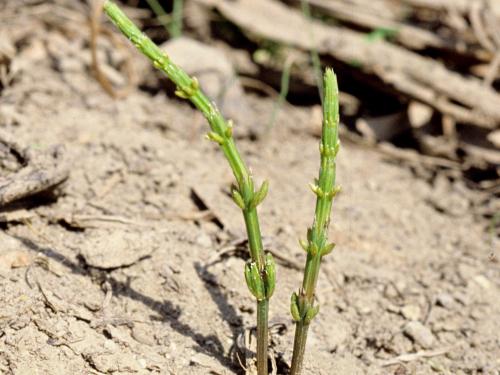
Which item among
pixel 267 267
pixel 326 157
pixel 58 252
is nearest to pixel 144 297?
pixel 58 252

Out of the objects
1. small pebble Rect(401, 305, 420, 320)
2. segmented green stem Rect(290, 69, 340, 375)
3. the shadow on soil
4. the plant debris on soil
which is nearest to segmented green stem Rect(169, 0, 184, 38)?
the plant debris on soil

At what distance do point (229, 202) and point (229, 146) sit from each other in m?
1.07

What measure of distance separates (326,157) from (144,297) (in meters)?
0.89

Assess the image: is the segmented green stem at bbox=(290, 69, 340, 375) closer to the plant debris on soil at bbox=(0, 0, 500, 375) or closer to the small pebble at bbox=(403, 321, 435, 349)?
the plant debris on soil at bbox=(0, 0, 500, 375)

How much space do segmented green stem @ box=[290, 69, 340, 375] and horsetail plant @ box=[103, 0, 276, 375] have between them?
95 millimetres

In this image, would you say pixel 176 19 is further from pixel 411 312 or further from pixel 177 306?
pixel 411 312

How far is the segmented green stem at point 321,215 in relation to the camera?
5.38 ft

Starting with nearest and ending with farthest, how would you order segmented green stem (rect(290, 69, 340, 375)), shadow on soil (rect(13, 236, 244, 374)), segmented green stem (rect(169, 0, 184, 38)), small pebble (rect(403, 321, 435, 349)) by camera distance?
segmented green stem (rect(290, 69, 340, 375)), shadow on soil (rect(13, 236, 244, 374)), small pebble (rect(403, 321, 435, 349)), segmented green stem (rect(169, 0, 184, 38))

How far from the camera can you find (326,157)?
1.67 metres

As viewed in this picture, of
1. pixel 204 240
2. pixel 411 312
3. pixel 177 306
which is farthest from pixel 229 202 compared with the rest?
pixel 411 312

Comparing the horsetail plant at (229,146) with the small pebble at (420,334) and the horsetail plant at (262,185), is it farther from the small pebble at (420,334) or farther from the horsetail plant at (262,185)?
the small pebble at (420,334)

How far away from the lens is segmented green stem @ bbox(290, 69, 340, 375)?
1641mm

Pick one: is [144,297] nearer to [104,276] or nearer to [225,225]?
[104,276]

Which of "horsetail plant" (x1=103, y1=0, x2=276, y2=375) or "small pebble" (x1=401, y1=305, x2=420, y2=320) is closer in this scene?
"horsetail plant" (x1=103, y1=0, x2=276, y2=375)
